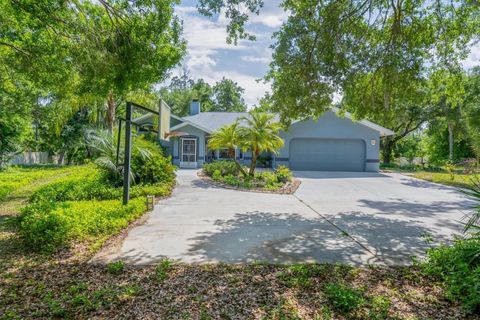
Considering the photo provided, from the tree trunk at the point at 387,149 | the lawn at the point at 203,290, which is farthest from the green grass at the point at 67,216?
the tree trunk at the point at 387,149

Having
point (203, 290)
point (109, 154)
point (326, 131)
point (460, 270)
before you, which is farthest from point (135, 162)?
point (326, 131)

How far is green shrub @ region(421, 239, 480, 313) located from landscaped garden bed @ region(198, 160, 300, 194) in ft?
25.1

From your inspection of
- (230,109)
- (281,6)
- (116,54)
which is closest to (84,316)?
(116,54)

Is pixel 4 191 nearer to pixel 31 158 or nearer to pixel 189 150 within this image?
pixel 189 150

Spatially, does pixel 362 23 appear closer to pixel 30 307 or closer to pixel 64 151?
pixel 30 307

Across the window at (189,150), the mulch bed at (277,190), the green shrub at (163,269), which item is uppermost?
the window at (189,150)

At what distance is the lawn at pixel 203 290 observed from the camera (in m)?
3.32

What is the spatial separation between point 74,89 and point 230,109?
124ft

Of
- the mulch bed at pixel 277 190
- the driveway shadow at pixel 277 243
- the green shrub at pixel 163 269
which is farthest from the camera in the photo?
the mulch bed at pixel 277 190

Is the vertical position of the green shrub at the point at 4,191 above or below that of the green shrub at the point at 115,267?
above

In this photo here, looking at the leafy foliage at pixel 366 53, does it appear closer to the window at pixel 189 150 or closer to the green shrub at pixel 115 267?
the green shrub at pixel 115 267

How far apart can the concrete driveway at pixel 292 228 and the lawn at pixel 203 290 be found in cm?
44

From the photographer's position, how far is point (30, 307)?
3.45 metres

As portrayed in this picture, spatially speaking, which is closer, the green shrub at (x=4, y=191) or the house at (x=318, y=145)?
the green shrub at (x=4, y=191)
